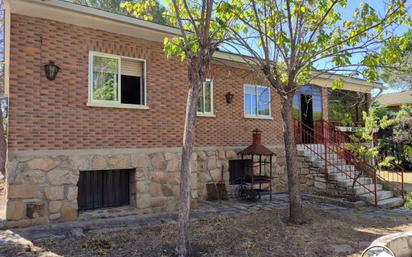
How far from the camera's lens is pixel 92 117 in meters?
7.63

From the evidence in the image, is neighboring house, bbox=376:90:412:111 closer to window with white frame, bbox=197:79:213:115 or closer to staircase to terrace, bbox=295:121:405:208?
staircase to terrace, bbox=295:121:405:208

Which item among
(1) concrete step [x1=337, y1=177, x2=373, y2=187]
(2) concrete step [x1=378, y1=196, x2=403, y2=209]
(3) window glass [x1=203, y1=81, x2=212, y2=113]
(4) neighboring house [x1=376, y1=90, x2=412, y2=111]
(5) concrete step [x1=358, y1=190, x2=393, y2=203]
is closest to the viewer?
(2) concrete step [x1=378, y1=196, x2=403, y2=209]

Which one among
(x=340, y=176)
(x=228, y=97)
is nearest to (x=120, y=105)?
(x=228, y=97)

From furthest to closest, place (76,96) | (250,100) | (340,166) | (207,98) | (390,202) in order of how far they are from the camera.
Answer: (250,100) → (340,166) → (207,98) → (390,202) → (76,96)

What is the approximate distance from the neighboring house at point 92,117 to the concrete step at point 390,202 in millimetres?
4792

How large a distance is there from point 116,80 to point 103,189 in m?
2.66

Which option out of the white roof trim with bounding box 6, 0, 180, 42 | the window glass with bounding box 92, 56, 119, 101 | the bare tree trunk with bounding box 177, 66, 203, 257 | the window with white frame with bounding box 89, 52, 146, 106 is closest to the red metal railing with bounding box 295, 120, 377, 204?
the window with white frame with bounding box 89, 52, 146, 106

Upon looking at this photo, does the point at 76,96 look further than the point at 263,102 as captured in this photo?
No

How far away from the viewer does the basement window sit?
782cm

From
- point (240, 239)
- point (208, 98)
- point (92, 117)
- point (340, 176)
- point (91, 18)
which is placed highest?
point (91, 18)

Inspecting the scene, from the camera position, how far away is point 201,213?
321 inches

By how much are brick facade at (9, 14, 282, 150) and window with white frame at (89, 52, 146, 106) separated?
0.50ft

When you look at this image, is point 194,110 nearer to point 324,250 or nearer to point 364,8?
point 324,250

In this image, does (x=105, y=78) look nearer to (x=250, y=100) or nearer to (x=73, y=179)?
(x=73, y=179)
